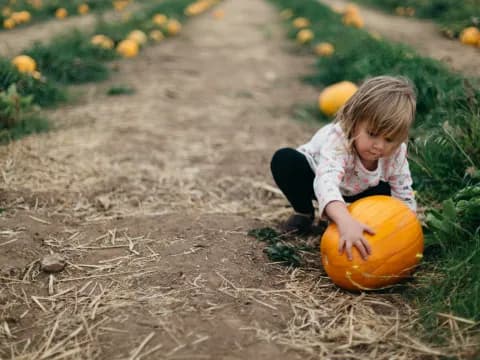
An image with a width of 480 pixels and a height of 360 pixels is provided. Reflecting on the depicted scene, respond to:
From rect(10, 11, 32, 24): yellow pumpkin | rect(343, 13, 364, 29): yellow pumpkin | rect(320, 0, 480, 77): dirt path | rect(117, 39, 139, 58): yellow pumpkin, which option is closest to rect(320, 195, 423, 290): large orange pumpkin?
rect(320, 0, 480, 77): dirt path

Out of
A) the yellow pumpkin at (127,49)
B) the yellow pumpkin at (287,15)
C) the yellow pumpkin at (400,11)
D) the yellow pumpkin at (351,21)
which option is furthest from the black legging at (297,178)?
the yellow pumpkin at (400,11)

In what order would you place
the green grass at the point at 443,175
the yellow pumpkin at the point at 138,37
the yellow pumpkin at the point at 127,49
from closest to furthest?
the green grass at the point at 443,175, the yellow pumpkin at the point at 127,49, the yellow pumpkin at the point at 138,37

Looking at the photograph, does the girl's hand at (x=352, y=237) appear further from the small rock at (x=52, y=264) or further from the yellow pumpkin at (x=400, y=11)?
the yellow pumpkin at (x=400, y=11)

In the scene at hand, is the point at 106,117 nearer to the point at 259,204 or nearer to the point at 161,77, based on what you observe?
the point at 161,77

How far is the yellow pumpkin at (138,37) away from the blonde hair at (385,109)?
7.04 metres

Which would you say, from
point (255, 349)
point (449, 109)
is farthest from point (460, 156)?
point (255, 349)

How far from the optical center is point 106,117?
549cm

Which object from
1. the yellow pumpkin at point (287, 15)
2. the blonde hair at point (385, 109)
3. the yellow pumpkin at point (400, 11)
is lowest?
the yellow pumpkin at point (400, 11)

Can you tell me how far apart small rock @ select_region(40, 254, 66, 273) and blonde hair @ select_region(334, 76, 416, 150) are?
165cm

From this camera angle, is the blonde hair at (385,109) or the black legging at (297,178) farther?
the black legging at (297,178)

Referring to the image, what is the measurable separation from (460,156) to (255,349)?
2.04 m

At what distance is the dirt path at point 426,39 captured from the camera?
6.29 metres

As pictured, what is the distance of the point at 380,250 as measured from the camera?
249 centimetres

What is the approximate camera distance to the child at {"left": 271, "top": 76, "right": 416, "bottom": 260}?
2490 millimetres
